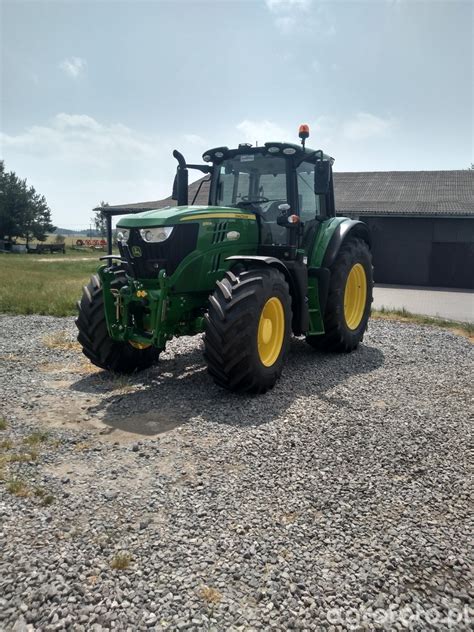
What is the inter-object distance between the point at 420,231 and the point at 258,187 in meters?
14.6

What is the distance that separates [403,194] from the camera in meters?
21.2

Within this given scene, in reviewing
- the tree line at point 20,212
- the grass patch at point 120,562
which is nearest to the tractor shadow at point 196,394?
the grass patch at point 120,562

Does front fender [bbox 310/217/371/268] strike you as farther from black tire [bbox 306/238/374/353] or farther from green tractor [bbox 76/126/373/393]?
black tire [bbox 306/238/374/353]

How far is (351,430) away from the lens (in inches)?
177

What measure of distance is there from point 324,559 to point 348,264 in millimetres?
4979

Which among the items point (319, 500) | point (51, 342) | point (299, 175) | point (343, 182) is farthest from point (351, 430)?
point (343, 182)

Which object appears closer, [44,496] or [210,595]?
[210,595]

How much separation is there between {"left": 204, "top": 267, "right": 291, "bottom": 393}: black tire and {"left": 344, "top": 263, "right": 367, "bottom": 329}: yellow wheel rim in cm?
283

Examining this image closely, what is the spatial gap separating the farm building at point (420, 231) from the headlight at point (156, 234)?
13512 millimetres

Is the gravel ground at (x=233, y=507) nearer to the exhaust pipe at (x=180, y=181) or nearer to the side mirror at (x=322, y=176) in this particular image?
the side mirror at (x=322, y=176)

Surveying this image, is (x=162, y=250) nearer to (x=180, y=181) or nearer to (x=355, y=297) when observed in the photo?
(x=180, y=181)

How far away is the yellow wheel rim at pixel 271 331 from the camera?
551 centimetres

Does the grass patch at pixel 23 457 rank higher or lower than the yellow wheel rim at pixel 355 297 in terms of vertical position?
lower

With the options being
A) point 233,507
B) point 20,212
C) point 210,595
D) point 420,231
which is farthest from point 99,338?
point 20,212
